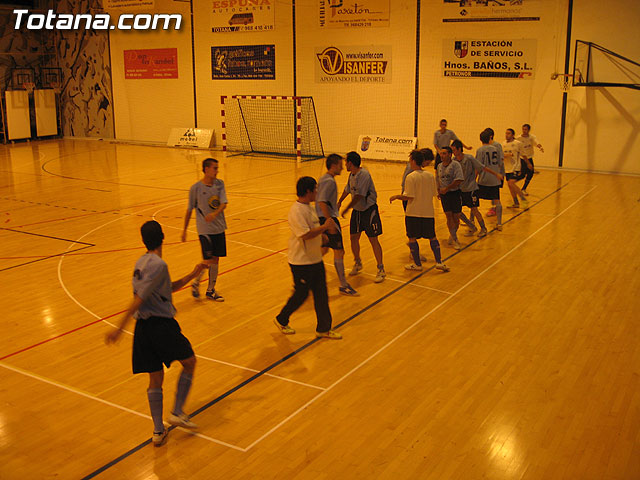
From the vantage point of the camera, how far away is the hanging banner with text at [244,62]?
24508 millimetres

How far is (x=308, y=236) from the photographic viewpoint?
262 inches

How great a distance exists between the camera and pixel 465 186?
11.2 m

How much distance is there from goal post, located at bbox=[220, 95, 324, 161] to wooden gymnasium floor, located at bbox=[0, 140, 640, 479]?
11970mm

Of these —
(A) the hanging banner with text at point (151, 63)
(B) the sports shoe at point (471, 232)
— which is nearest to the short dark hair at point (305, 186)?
(B) the sports shoe at point (471, 232)

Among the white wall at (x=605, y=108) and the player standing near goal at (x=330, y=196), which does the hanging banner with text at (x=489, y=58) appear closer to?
the white wall at (x=605, y=108)

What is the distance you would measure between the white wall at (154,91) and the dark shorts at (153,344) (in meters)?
22.7

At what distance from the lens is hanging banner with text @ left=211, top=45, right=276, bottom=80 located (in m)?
24.5

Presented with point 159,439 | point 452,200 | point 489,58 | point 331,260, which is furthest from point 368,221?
point 489,58

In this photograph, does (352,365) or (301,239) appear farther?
(301,239)

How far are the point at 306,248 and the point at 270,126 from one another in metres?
18.8

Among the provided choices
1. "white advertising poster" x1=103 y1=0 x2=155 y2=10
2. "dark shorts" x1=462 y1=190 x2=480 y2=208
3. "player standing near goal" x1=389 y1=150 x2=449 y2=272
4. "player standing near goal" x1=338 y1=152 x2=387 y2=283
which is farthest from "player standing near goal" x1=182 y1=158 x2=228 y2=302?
"white advertising poster" x1=103 y1=0 x2=155 y2=10

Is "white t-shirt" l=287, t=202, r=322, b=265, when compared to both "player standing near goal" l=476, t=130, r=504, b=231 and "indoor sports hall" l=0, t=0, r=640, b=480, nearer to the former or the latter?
"indoor sports hall" l=0, t=0, r=640, b=480

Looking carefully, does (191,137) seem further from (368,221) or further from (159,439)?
(159,439)

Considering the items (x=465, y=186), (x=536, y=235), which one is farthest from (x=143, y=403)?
(x=536, y=235)
